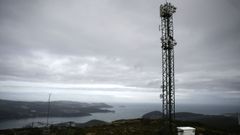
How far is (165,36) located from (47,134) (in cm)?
2321

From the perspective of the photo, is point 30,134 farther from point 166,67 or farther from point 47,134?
point 166,67

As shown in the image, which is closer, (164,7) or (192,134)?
(192,134)

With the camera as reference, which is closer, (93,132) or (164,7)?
(93,132)

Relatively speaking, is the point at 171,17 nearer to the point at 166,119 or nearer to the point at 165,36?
the point at 165,36

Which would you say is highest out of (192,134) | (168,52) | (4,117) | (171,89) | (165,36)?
(165,36)

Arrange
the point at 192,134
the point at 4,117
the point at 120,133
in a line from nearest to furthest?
the point at 192,134 → the point at 120,133 → the point at 4,117

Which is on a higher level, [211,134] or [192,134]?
[192,134]

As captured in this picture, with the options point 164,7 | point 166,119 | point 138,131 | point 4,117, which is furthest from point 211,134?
point 4,117

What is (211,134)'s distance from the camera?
2488 cm

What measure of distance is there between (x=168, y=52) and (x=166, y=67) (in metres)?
2.34

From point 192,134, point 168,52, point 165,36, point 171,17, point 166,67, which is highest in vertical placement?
point 171,17

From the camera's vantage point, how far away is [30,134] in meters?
25.7

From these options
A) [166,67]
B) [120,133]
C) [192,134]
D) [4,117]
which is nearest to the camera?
[192,134]

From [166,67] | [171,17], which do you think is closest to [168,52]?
[166,67]
